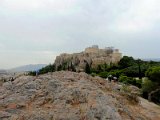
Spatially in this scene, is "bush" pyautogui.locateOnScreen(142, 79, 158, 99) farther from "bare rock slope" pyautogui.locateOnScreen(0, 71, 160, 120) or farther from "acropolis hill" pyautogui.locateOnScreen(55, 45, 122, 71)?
"acropolis hill" pyautogui.locateOnScreen(55, 45, 122, 71)

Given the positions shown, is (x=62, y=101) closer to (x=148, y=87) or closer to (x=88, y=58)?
(x=148, y=87)

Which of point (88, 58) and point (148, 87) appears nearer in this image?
point (148, 87)

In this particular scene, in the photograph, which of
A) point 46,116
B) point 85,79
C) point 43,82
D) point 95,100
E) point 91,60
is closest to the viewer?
point 46,116

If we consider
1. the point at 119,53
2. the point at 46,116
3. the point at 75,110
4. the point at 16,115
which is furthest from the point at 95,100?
the point at 119,53

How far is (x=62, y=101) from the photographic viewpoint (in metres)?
10.2

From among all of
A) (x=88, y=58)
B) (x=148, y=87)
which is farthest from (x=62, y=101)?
(x=88, y=58)

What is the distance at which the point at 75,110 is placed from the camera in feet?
32.3

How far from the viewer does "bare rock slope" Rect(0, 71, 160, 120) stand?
970 cm

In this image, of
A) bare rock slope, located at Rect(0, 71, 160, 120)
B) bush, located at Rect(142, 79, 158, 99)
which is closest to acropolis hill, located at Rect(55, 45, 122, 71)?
bush, located at Rect(142, 79, 158, 99)

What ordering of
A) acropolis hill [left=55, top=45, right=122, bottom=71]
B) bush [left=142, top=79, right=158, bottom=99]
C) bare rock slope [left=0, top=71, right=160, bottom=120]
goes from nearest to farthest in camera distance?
bare rock slope [left=0, top=71, right=160, bottom=120] → bush [left=142, top=79, right=158, bottom=99] → acropolis hill [left=55, top=45, right=122, bottom=71]

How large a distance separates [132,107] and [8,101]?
3.86m

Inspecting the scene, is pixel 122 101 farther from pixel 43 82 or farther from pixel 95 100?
pixel 43 82

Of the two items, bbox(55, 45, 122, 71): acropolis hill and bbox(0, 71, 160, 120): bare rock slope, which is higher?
bbox(55, 45, 122, 71): acropolis hill

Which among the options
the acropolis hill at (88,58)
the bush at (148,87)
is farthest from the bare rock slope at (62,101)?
the acropolis hill at (88,58)
